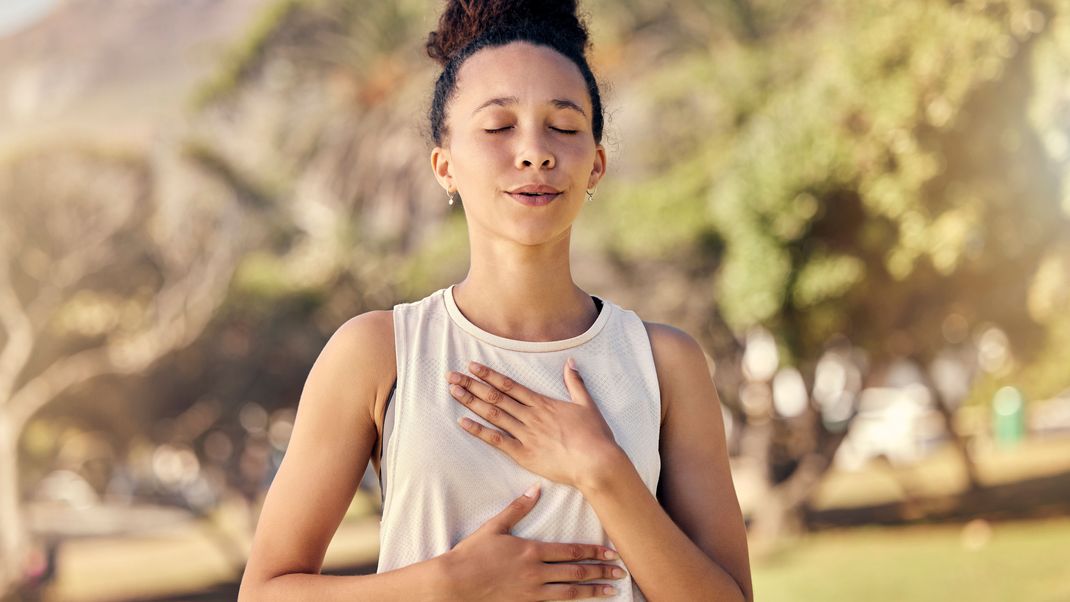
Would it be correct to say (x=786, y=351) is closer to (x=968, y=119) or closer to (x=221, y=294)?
(x=968, y=119)

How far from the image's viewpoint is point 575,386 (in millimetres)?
1219

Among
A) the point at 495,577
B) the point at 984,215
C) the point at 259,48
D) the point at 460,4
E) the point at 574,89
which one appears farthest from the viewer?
the point at 259,48

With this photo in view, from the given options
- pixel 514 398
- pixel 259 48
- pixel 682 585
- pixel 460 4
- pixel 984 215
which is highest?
pixel 259 48

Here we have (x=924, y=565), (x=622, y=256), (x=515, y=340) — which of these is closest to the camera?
(x=515, y=340)

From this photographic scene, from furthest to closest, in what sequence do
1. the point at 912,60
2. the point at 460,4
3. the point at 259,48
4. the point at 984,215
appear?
the point at 259,48
the point at 984,215
the point at 912,60
the point at 460,4

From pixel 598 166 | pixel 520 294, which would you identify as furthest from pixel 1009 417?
pixel 520 294

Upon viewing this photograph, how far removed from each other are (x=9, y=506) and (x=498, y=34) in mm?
11096

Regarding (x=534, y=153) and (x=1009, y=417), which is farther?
(x=1009, y=417)

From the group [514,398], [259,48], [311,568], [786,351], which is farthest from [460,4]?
[259,48]

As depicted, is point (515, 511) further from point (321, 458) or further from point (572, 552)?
point (321, 458)

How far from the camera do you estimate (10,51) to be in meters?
12.4

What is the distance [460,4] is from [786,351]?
8818 mm

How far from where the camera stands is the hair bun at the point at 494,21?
135 centimetres

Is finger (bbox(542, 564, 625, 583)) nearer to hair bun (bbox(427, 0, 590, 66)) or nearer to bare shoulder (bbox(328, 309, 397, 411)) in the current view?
bare shoulder (bbox(328, 309, 397, 411))
